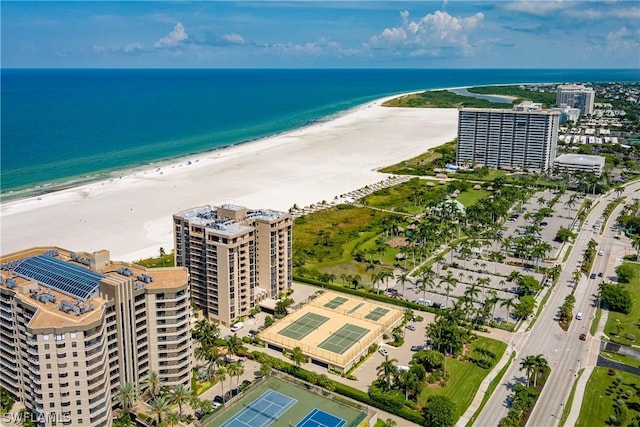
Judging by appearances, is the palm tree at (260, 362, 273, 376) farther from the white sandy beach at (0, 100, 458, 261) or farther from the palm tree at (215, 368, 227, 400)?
the white sandy beach at (0, 100, 458, 261)

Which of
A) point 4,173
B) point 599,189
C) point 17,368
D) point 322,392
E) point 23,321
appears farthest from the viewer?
point 4,173

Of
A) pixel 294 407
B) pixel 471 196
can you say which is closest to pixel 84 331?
pixel 294 407

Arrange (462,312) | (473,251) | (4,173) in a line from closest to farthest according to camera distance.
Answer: (462,312)
(473,251)
(4,173)

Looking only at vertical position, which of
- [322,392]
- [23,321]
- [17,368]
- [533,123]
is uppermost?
[533,123]

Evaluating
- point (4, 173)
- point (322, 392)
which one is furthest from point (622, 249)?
point (4, 173)

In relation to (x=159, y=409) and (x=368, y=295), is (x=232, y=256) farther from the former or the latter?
(x=159, y=409)

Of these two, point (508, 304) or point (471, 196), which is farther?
point (471, 196)

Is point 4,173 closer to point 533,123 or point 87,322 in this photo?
point 87,322

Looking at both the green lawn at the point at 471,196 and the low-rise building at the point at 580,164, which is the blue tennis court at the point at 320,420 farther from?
the low-rise building at the point at 580,164
